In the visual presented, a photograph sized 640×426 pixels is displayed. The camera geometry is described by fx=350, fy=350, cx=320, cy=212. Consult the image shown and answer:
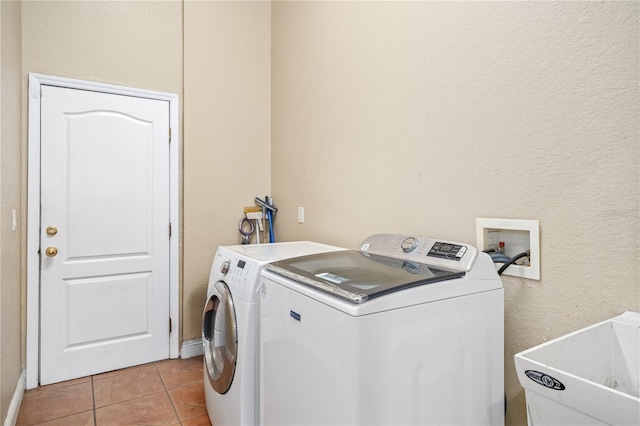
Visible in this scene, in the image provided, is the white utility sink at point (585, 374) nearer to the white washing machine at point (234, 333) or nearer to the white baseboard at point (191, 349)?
the white washing machine at point (234, 333)

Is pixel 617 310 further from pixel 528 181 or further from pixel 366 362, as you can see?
pixel 366 362

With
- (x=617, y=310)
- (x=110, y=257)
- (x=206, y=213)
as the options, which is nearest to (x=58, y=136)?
(x=110, y=257)

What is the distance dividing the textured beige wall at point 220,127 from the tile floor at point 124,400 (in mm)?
434

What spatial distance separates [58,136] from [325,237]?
1939 millimetres

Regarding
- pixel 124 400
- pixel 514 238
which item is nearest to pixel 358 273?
pixel 514 238

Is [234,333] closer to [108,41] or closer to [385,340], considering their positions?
[385,340]

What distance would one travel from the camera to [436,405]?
1.05m

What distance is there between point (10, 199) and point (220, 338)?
1425mm

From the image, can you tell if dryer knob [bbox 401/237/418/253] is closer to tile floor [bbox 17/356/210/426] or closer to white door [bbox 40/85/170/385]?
tile floor [bbox 17/356/210/426]

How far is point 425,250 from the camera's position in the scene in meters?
1.38

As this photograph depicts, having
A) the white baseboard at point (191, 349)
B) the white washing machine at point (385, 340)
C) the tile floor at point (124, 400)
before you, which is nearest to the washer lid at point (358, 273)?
the white washing machine at point (385, 340)

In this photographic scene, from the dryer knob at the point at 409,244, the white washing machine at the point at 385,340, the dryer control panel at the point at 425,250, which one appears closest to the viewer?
the white washing machine at the point at 385,340

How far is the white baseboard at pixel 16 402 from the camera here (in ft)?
5.94

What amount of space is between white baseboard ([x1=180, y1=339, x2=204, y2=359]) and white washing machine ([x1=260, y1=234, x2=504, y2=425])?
162cm
